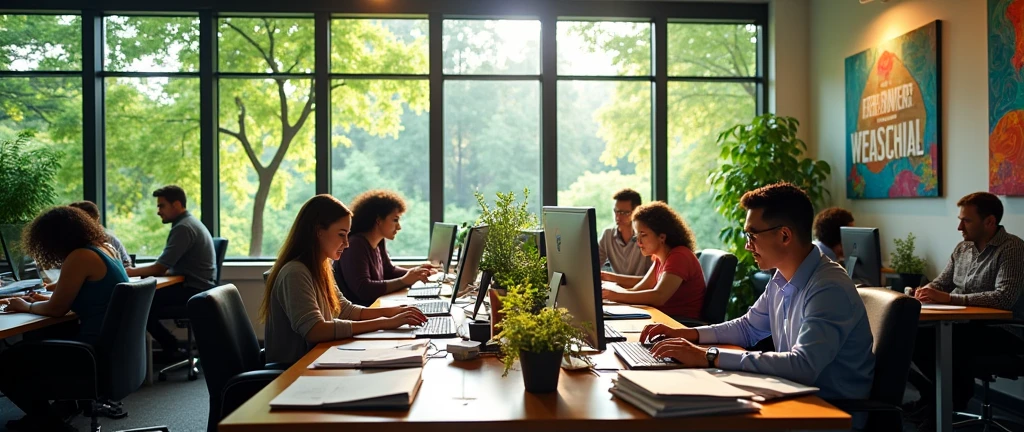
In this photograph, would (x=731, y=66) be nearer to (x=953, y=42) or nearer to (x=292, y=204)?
(x=953, y=42)

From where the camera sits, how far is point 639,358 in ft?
7.75

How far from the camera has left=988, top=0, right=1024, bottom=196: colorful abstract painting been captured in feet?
14.6

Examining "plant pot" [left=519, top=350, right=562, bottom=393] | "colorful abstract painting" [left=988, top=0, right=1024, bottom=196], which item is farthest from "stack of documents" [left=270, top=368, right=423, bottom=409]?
"colorful abstract painting" [left=988, top=0, right=1024, bottom=196]

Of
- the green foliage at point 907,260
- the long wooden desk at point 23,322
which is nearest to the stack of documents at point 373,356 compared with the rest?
the long wooden desk at point 23,322

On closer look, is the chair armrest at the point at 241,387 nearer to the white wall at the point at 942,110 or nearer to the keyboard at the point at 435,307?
the keyboard at the point at 435,307

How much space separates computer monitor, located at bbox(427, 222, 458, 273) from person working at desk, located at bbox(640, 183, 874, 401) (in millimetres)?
2717

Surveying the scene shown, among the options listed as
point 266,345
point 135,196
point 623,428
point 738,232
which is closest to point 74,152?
point 135,196

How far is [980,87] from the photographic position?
4867 millimetres

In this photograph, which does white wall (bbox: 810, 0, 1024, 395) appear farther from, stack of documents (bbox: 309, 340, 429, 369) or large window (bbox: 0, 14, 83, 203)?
large window (bbox: 0, 14, 83, 203)

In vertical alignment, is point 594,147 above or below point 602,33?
below

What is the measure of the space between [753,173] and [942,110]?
1574 mm

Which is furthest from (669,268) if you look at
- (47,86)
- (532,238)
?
(47,86)

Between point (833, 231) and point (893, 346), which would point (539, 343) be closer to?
point (893, 346)

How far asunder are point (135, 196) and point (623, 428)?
6.42 meters
